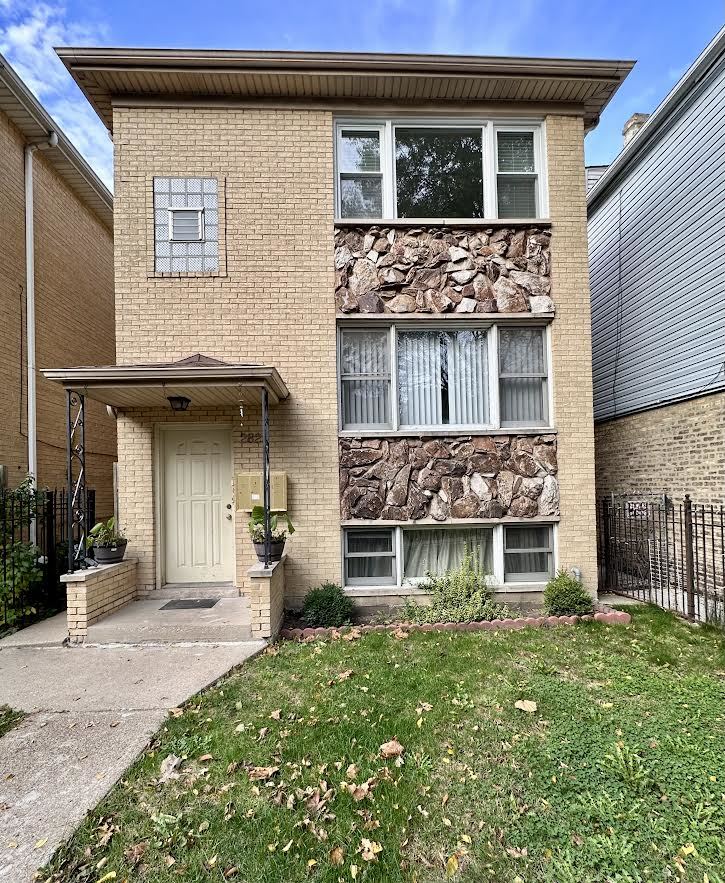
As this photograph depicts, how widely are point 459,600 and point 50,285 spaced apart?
966 centimetres

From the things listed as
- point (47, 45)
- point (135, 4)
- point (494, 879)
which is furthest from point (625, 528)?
point (135, 4)

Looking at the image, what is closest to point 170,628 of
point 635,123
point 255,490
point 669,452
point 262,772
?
point 255,490

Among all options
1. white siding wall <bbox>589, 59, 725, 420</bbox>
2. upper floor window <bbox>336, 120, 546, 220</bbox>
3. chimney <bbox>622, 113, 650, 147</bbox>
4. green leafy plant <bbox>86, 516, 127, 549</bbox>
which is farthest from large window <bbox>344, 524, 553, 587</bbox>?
chimney <bbox>622, 113, 650, 147</bbox>

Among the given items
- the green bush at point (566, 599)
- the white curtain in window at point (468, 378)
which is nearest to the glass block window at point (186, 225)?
the white curtain in window at point (468, 378)

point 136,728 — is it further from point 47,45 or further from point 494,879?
point 47,45

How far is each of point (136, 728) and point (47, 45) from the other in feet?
27.1

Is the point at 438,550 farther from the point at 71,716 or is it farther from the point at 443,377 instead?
the point at 71,716

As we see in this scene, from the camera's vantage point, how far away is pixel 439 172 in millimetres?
6961

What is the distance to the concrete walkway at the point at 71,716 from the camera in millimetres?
2598

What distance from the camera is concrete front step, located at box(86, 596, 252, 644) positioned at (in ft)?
17.0

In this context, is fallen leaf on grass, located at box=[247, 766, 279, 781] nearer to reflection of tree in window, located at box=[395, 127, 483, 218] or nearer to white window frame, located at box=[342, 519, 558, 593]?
white window frame, located at box=[342, 519, 558, 593]

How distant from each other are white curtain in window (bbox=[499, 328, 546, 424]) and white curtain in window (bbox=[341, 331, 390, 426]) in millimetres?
1796

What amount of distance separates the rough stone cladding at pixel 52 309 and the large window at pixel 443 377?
5.95 metres

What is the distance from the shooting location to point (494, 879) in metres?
2.28
